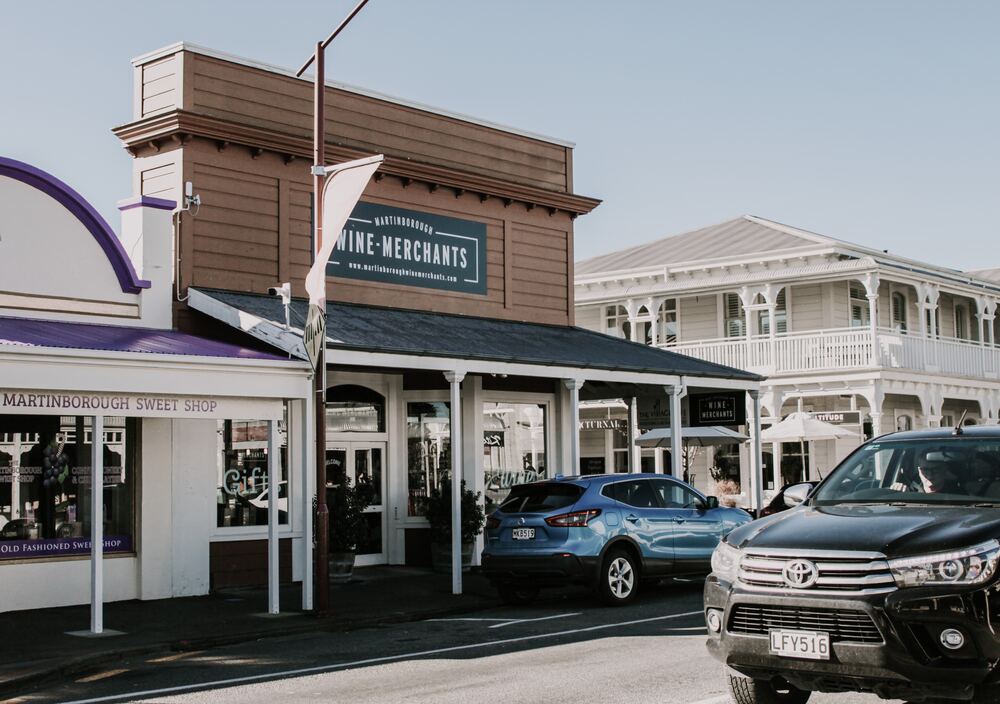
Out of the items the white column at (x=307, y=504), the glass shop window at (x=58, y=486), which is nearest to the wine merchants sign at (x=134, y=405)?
the white column at (x=307, y=504)

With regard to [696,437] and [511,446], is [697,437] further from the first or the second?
[511,446]

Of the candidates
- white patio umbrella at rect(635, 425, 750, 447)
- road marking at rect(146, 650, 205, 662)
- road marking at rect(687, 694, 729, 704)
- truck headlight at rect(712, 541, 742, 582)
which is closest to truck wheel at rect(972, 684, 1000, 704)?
truck headlight at rect(712, 541, 742, 582)

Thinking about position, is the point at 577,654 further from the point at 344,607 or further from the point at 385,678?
the point at 344,607

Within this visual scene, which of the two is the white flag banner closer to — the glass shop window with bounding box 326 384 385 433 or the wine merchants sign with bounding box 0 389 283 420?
the wine merchants sign with bounding box 0 389 283 420

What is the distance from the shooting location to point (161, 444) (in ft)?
53.9

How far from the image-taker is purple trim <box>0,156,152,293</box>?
15.5 m

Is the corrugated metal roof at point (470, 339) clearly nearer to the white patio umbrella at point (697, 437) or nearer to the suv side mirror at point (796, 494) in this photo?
the white patio umbrella at point (697, 437)

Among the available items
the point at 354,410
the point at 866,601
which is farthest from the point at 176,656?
the point at 354,410

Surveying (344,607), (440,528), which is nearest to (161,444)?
(344,607)

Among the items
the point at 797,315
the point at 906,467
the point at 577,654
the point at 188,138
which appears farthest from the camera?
the point at 797,315

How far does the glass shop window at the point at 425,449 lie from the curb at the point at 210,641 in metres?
4.00

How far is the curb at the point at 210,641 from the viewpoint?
35.2 feet

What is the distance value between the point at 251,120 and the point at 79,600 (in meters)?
7.39

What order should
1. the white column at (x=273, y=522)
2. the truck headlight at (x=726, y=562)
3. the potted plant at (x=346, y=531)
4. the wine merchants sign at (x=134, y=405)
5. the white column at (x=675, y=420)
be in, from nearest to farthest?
1. the truck headlight at (x=726, y=562)
2. the wine merchants sign at (x=134, y=405)
3. the white column at (x=273, y=522)
4. the potted plant at (x=346, y=531)
5. the white column at (x=675, y=420)
